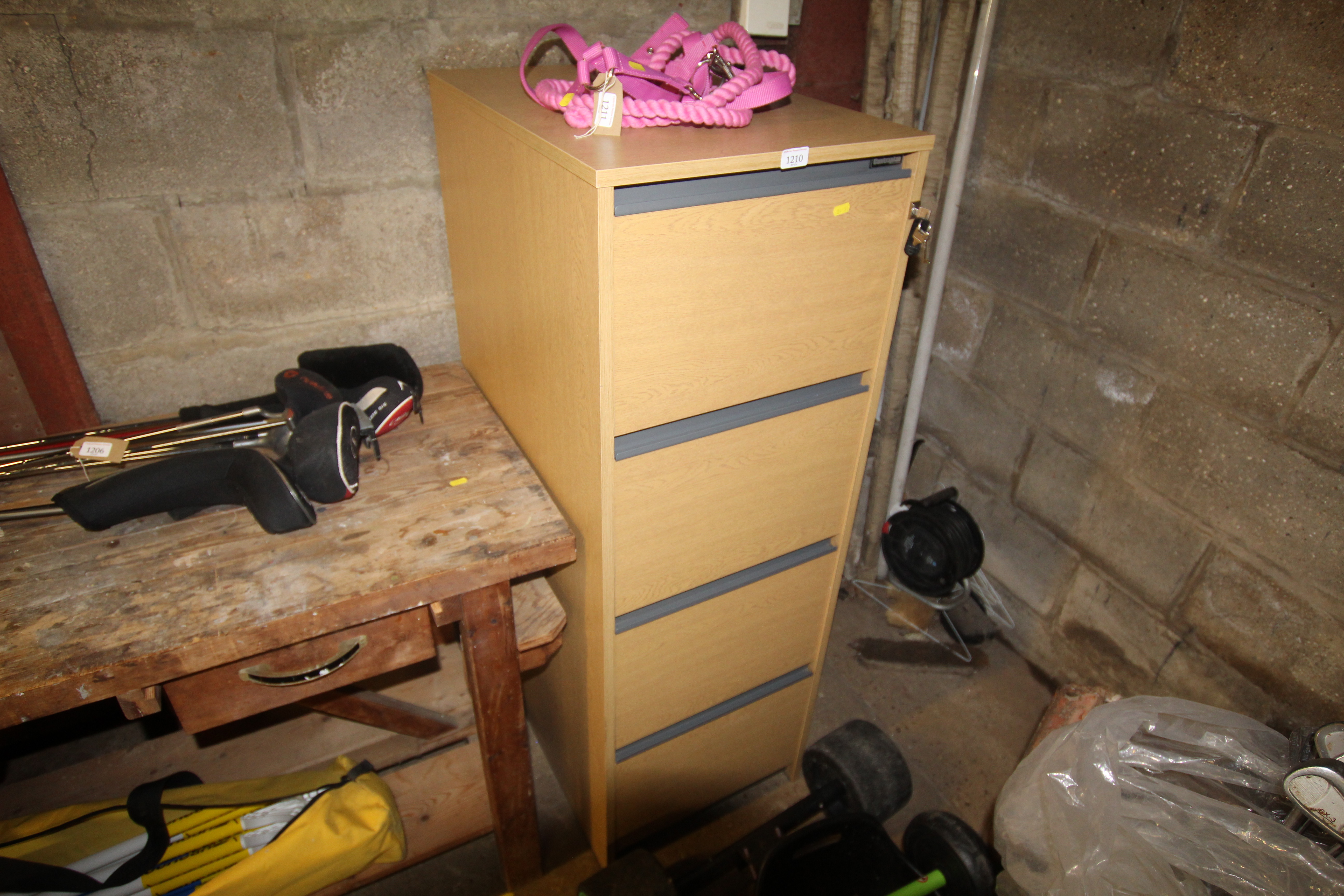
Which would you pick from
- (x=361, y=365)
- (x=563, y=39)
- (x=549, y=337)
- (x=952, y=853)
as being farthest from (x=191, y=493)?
(x=952, y=853)

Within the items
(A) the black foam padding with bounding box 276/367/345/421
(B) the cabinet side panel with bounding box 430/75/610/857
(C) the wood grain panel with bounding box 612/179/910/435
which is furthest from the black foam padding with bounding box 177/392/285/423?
(C) the wood grain panel with bounding box 612/179/910/435

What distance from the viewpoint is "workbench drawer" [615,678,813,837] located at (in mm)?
1444

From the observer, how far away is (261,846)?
136cm

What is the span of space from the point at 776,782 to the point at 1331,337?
1413 mm

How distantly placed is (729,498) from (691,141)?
0.53 metres

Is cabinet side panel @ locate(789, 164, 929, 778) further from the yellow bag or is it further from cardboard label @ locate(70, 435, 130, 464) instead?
cardboard label @ locate(70, 435, 130, 464)

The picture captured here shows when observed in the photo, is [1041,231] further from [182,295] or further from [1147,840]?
[182,295]

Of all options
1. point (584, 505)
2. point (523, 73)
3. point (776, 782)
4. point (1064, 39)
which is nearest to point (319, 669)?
point (584, 505)

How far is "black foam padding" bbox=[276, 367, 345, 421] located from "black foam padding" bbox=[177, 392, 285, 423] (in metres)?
0.07

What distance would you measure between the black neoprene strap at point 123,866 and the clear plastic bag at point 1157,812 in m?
1.48

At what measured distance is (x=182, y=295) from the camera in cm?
138

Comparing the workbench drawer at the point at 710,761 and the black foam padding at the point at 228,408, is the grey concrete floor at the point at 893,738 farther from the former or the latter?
the black foam padding at the point at 228,408

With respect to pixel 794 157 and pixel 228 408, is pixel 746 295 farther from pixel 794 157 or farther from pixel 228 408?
pixel 228 408

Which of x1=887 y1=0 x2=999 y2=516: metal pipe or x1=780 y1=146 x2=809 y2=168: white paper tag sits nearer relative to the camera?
x1=780 y1=146 x2=809 y2=168: white paper tag
